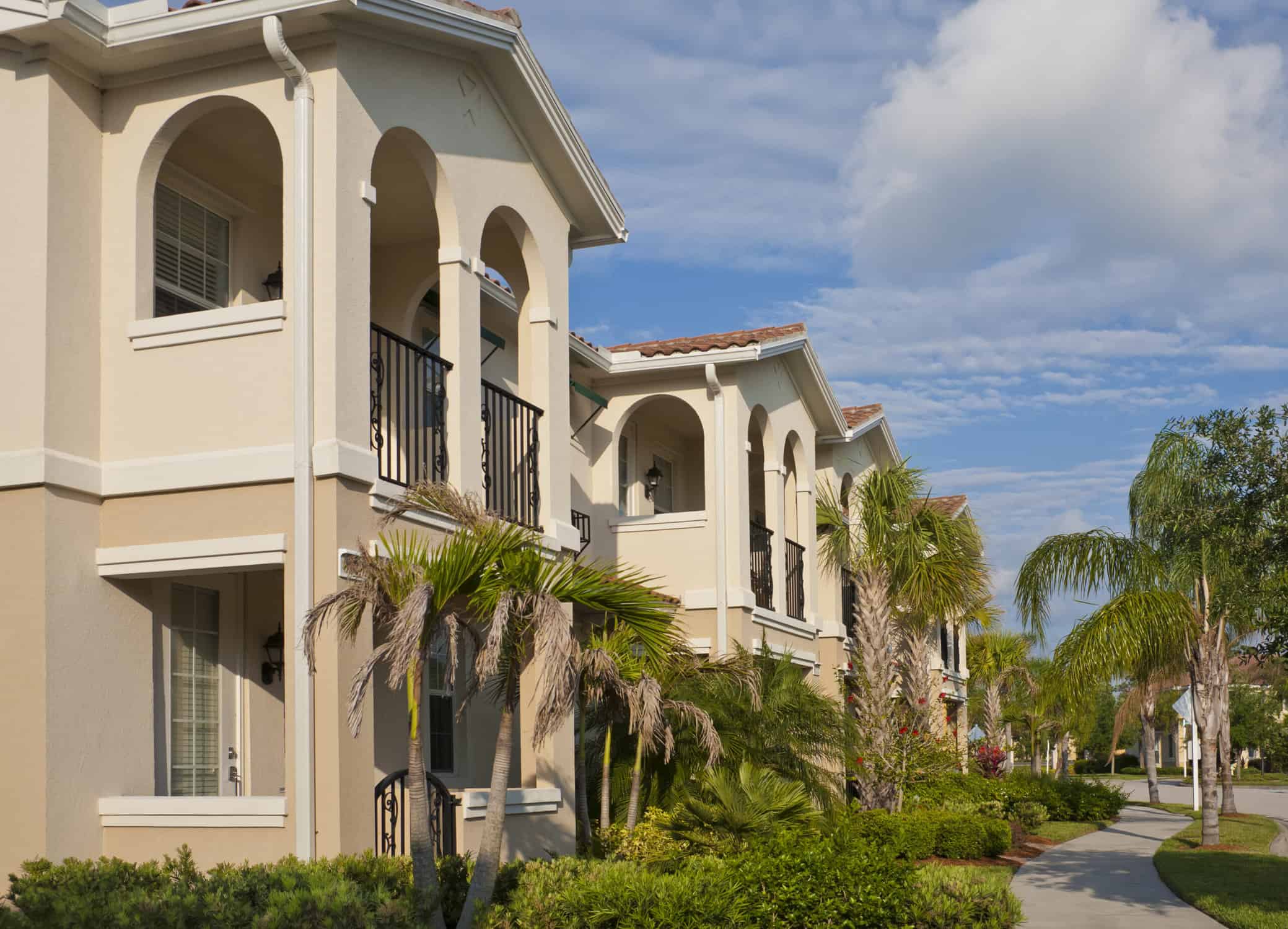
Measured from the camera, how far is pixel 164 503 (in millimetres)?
10117

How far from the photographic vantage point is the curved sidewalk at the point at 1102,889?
1299 cm

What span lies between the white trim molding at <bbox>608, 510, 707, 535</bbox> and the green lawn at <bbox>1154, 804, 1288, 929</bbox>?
23.9ft

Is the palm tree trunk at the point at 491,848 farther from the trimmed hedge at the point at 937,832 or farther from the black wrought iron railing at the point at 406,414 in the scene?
the trimmed hedge at the point at 937,832

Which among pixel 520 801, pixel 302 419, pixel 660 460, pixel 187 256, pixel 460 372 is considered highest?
pixel 187 256

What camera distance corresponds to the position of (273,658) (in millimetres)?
12414

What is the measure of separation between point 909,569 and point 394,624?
45.3 ft

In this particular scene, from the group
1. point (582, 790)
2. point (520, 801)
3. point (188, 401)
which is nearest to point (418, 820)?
point (520, 801)

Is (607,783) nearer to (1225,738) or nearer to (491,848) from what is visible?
(491,848)

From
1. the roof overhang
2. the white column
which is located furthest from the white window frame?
the white column

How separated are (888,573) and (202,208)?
41.6 ft

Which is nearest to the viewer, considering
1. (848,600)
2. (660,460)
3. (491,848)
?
(491,848)

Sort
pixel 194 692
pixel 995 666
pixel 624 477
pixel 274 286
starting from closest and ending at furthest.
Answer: pixel 194 692 → pixel 274 286 → pixel 624 477 → pixel 995 666

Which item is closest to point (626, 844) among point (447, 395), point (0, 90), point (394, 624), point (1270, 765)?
point (447, 395)

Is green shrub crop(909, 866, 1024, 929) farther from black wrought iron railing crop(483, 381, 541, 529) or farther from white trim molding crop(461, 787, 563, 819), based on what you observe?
black wrought iron railing crop(483, 381, 541, 529)
